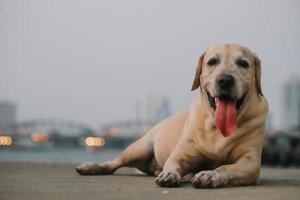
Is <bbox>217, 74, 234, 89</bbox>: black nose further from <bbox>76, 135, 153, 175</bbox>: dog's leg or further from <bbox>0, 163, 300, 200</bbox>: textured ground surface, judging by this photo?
<bbox>76, 135, 153, 175</bbox>: dog's leg

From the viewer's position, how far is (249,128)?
676 cm

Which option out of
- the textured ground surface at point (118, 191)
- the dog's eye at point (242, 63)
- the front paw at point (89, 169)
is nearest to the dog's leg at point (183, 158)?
the textured ground surface at point (118, 191)

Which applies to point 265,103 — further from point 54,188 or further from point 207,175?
point 54,188

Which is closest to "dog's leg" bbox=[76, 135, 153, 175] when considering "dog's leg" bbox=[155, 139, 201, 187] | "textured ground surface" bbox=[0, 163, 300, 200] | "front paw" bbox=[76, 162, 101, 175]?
"front paw" bbox=[76, 162, 101, 175]

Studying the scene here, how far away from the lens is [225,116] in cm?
650

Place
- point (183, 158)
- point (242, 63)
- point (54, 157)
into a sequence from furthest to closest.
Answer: point (54, 157) < point (183, 158) < point (242, 63)

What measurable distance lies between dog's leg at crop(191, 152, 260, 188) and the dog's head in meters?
0.38

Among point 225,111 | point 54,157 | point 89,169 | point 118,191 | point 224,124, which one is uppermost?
point 225,111

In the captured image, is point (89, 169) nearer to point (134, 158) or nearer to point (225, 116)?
point (134, 158)

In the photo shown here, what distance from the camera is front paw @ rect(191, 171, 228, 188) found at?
5871mm

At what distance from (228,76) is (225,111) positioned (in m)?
0.40

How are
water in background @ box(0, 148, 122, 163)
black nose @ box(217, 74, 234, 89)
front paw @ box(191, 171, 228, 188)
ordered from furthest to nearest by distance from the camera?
1. water in background @ box(0, 148, 122, 163)
2. black nose @ box(217, 74, 234, 89)
3. front paw @ box(191, 171, 228, 188)

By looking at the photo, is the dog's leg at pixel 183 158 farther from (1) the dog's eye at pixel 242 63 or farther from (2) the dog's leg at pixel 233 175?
(1) the dog's eye at pixel 242 63

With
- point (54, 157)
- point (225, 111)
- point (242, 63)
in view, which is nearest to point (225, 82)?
point (225, 111)
